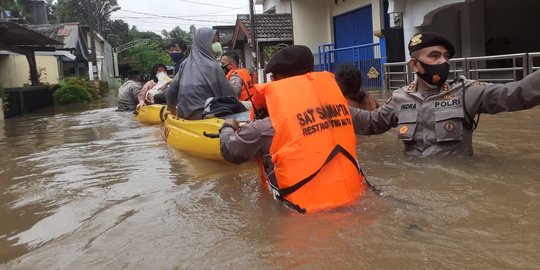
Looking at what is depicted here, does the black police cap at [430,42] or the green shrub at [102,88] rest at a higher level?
the green shrub at [102,88]

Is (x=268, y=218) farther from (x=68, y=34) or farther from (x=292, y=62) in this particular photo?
(x=68, y=34)

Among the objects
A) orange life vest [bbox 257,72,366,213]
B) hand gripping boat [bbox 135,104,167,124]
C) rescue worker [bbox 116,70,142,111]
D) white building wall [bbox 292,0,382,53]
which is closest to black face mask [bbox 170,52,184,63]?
hand gripping boat [bbox 135,104,167,124]

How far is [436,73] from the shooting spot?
365 cm

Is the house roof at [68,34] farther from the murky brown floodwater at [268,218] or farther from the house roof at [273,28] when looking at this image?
the murky brown floodwater at [268,218]

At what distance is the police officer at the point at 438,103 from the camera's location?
3555 mm

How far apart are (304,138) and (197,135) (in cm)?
309

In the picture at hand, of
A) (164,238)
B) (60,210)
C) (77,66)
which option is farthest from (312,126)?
(77,66)

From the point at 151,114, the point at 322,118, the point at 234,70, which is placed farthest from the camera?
the point at 151,114

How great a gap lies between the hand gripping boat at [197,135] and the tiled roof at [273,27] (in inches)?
517

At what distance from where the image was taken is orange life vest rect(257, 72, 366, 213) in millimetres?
3031

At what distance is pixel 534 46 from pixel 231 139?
1367cm

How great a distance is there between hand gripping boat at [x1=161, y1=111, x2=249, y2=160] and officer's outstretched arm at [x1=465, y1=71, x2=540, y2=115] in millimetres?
2186

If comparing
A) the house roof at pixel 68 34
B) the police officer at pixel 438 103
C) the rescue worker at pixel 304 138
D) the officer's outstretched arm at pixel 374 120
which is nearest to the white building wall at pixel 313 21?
the house roof at pixel 68 34


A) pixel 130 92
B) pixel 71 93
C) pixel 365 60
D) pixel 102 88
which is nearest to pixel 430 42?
pixel 130 92
